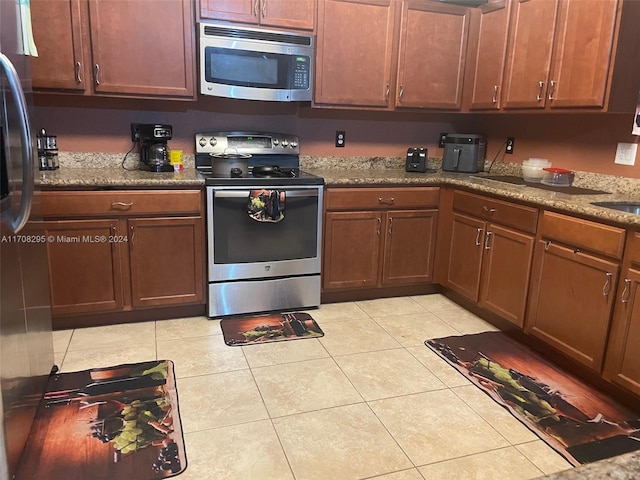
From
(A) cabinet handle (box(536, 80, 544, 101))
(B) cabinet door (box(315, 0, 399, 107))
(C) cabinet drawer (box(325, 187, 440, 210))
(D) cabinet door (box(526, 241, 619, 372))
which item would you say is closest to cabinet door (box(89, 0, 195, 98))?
(B) cabinet door (box(315, 0, 399, 107))

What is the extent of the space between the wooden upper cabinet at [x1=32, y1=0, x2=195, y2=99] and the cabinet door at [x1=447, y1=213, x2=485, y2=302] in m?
1.97

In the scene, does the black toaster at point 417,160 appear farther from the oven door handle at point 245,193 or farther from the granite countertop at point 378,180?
the oven door handle at point 245,193

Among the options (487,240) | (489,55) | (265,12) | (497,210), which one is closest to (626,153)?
(497,210)

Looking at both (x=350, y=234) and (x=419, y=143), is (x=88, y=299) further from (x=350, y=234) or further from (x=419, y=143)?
(x=419, y=143)

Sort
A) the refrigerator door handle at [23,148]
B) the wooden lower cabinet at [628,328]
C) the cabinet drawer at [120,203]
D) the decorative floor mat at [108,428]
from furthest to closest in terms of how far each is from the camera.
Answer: the cabinet drawer at [120,203] → the wooden lower cabinet at [628,328] → the decorative floor mat at [108,428] → the refrigerator door handle at [23,148]

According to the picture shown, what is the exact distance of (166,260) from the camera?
298 cm

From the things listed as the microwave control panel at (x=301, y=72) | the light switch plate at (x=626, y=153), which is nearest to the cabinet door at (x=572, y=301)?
the light switch plate at (x=626, y=153)

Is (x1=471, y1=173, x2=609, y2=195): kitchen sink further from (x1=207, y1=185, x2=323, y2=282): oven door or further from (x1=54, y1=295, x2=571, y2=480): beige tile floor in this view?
(x1=207, y1=185, x2=323, y2=282): oven door

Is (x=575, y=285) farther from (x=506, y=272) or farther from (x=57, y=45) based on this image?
(x=57, y=45)

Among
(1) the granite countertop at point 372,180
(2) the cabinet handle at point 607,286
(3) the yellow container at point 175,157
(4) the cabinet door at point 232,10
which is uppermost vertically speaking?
(4) the cabinet door at point 232,10

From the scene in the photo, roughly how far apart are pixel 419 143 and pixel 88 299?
8.80 ft

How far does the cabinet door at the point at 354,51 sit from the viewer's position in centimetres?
327

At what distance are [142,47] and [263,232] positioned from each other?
131 cm

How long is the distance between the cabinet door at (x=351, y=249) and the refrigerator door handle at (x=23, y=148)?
1.92 m
